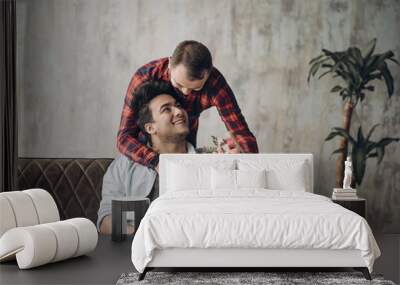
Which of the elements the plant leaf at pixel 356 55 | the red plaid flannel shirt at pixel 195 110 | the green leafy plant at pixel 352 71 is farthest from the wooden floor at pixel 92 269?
the plant leaf at pixel 356 55

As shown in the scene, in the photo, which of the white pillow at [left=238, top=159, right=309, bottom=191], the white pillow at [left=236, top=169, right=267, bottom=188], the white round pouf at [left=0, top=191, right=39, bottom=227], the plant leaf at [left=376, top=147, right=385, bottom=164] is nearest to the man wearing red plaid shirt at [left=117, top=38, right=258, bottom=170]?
the white pillow at [left=238, top=159, right=309, bottom=191]

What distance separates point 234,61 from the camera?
22.4 feet

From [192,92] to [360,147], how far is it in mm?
2037

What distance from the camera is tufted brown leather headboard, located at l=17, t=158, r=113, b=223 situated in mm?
6887

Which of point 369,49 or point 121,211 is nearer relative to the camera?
point 121,211

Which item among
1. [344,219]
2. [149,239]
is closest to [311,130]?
[344,219]

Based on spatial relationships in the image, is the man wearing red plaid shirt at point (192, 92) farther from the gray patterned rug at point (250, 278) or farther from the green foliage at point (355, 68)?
the gray patterned rug at point (250, 278)

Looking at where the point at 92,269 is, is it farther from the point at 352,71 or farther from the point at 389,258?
the point at 352,71

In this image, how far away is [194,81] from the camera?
684 cm

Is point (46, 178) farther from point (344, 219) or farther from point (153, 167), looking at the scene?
point (344, 219)

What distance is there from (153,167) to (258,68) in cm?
167

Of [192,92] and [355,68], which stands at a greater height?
[355,68]

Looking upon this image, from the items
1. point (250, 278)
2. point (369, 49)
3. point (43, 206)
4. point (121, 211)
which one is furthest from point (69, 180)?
point (369, 49)

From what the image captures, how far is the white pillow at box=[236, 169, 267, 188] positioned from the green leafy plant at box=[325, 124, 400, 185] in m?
1.12
